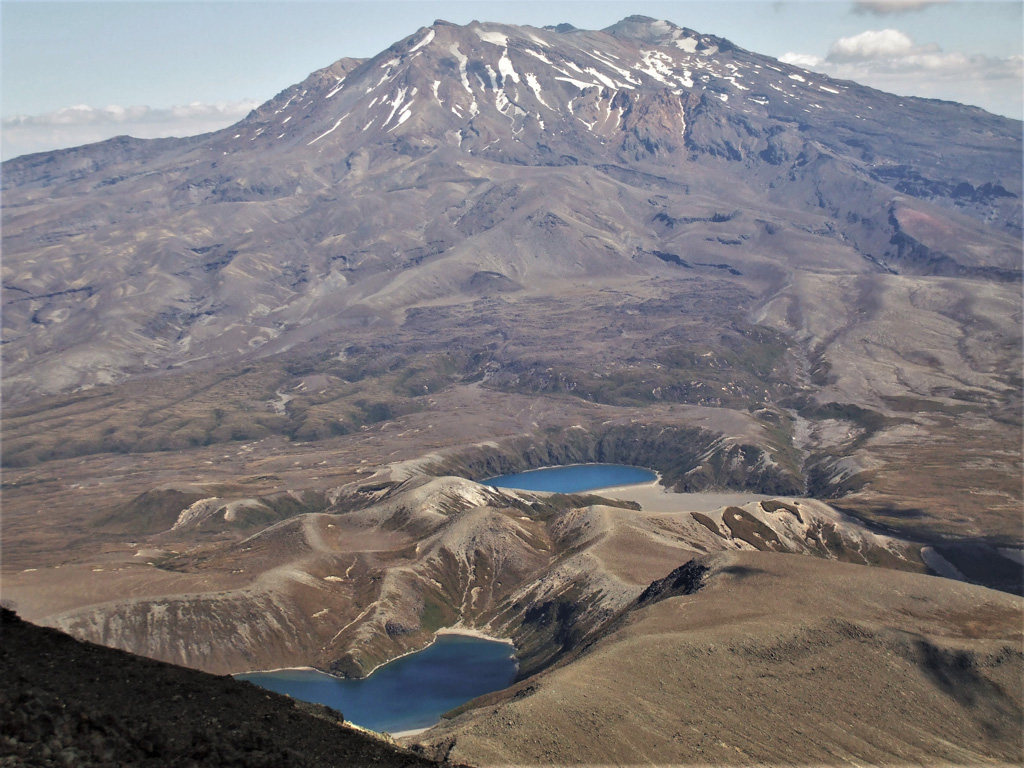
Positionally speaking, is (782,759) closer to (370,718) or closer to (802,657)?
(802,657)

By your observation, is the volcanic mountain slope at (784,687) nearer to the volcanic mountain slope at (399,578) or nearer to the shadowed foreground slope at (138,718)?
the shadowed foreground slope at (138,718)

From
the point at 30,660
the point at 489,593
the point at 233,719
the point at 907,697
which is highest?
the point at 30,660

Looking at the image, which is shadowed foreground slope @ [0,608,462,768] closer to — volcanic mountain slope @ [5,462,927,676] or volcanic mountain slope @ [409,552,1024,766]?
volcanic mountain slope @ [409,552,1024,766]

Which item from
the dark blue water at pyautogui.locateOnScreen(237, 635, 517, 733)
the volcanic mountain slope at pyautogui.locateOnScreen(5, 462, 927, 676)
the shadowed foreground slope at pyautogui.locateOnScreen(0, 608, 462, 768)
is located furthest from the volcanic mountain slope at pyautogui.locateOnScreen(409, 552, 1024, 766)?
the volcanic mountain slope at pyautogui.locateOnScreen(5, 462, 927, 676)

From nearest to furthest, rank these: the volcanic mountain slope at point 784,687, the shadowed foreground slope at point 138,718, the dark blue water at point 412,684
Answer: the shadowed foreground slope at point 138,718, the volcanic mountain slope at point 784,687, the dark blue water at point 412,684

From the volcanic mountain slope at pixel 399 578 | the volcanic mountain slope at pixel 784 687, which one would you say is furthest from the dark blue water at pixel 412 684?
the volcanic mountain slope at pixel 784 687

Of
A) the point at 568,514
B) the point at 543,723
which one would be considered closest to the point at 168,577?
the point at 568,514
